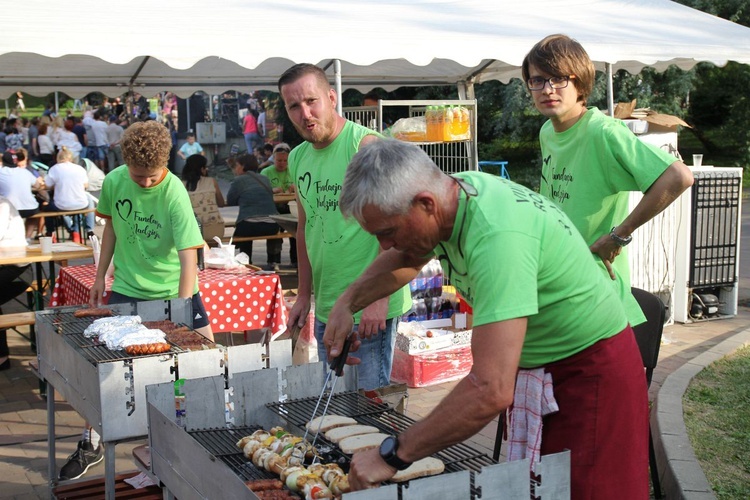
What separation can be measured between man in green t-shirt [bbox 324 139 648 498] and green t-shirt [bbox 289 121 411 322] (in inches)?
43.0

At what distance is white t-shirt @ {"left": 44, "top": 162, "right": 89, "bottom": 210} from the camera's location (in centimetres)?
1271

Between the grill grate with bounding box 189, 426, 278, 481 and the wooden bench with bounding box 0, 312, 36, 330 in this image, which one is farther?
the wooden bench with bounding box 0, 312, 36, 330

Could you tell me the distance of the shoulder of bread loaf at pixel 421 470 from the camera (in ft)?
7.54

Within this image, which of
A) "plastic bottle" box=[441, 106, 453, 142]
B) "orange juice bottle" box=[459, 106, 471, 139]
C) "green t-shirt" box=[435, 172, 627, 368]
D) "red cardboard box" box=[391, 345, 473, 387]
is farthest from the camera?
"orange juice bottle" box=[459, 106, 471, 139]

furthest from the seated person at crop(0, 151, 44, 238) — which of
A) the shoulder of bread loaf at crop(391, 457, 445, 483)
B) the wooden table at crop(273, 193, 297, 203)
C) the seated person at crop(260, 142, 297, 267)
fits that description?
the shoulder of bread loaf at crop(391, 457, 445, 483)

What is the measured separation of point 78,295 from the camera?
21.1ft

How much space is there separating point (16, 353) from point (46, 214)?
538 cm

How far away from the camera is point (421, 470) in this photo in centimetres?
234

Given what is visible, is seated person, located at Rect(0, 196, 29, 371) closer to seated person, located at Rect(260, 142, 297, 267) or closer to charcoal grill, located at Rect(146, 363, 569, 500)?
seated person, located at Rect(260, 142, 297, 267)

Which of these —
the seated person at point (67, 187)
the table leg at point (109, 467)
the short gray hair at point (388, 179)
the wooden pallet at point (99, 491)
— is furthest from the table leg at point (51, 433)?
the seated person at point (67, 187)

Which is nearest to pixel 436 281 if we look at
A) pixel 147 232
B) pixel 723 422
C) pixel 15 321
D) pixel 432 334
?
pixel 432 334

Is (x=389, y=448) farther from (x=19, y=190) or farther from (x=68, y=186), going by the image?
(x=68, y=186)

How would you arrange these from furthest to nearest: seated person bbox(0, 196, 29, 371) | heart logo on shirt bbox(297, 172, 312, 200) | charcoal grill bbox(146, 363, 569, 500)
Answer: seated person bbox(0, 196, 29, 371)
heart logo on shirt bbox(297, 172, 312, 200)
charcoal grill bbox(146, 363, 569, 500)

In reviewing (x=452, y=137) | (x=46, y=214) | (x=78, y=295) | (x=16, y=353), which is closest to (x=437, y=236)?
(x=78, y=295)
